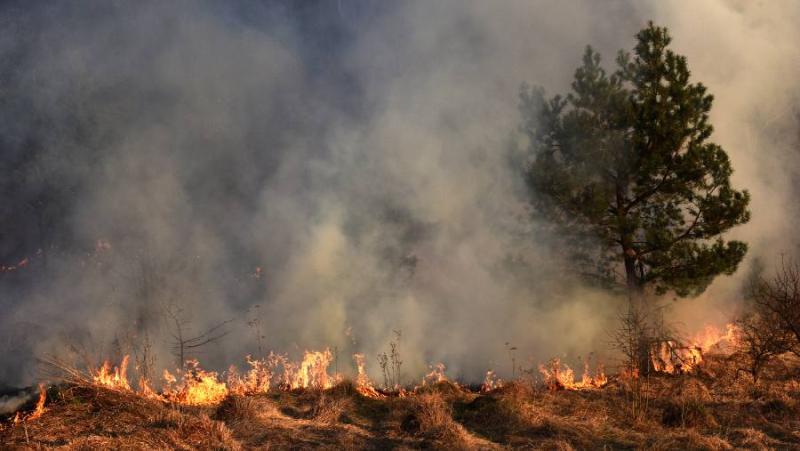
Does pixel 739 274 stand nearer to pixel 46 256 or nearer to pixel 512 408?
pixel 512 408

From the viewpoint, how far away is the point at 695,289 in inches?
426

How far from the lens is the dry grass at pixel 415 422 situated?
252 inches

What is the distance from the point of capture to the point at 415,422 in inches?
289

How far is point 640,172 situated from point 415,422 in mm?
6980

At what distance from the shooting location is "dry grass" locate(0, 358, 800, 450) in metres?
6.40

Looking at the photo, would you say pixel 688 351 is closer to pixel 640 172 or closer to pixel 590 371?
pixel 590 371

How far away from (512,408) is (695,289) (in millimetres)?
5555

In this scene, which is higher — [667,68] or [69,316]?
[667,68]

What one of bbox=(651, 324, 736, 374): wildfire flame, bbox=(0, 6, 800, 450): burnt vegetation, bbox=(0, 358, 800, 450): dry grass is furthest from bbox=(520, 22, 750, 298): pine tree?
bbox=(0, 358, 800, 450): dry grass

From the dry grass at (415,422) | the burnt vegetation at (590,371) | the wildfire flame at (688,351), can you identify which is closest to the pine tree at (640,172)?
the burnt vegetation at (590,371)

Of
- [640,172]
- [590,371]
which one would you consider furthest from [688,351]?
[640,172]

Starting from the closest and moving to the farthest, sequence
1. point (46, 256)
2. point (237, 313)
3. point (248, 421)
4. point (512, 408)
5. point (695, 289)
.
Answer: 1. point (248, 421)
2. point (512, 408)
3. point (695, 289)
4. point (237, 313)
5. point (46, 256)

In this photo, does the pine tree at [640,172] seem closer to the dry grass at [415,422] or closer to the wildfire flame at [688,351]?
the wildfire flame at [688,351]

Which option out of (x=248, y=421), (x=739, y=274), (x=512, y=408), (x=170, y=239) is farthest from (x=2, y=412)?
(x=739, y=274)
